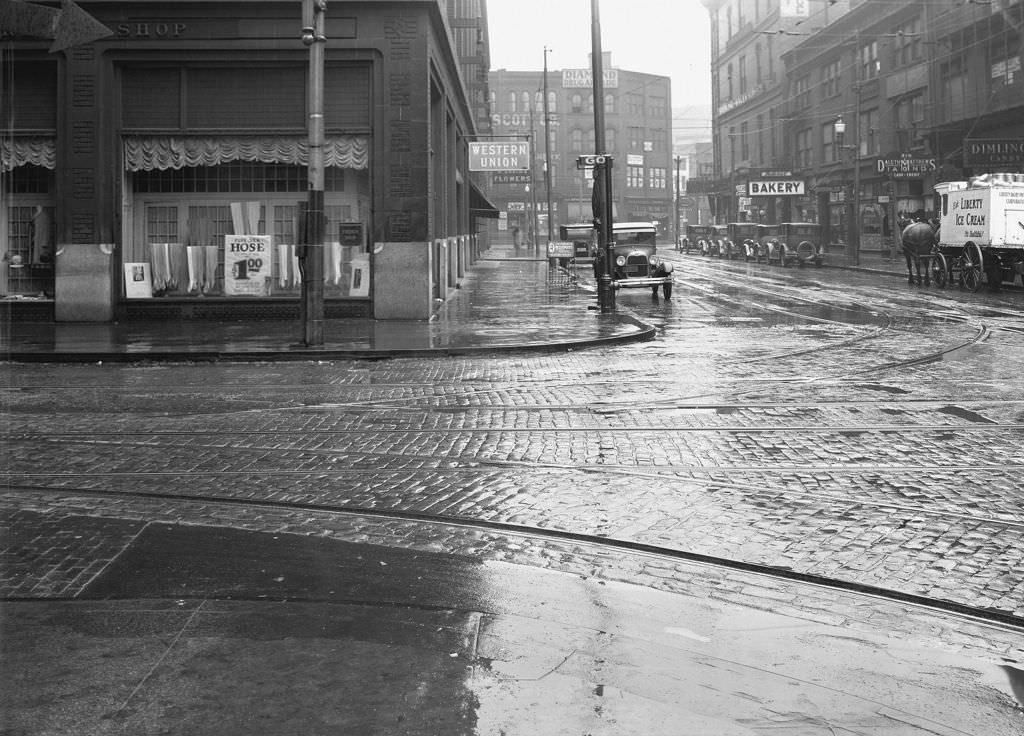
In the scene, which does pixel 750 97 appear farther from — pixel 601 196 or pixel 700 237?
pixel 601 196

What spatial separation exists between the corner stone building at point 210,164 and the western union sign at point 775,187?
1484 inches

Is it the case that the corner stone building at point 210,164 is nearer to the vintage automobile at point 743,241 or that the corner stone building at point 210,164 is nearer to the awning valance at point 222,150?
the awning valance at point 222,150

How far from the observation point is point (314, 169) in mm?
15797

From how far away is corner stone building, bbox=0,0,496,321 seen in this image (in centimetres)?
2103

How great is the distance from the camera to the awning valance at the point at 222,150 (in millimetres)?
21391

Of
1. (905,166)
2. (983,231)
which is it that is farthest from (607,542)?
(905,166)

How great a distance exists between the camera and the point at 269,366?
1477cm

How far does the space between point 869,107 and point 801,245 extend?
12274 millimetres

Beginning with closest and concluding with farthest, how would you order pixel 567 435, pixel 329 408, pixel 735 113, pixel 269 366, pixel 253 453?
pixel 253 453 < pixel 567 435 < pixel 329 408 < pixel 269 366 < pixel 735 113

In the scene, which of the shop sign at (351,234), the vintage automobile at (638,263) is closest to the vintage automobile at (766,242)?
the vintage automobile at (638,263)

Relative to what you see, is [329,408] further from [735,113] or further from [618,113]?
[618,113]

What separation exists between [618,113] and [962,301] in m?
87.5

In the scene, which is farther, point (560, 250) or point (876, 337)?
point (560, 250)

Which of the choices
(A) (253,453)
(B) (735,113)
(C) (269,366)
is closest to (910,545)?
(A) (253,453)
